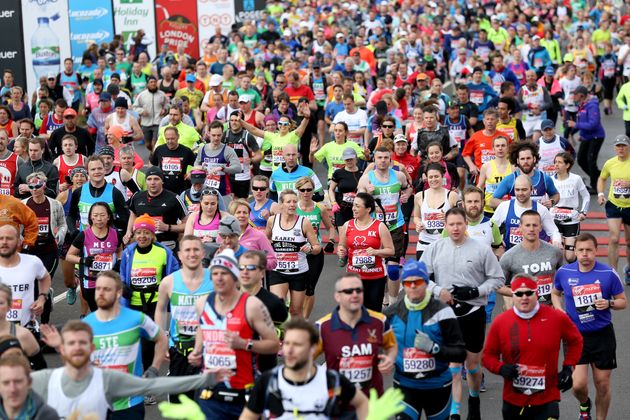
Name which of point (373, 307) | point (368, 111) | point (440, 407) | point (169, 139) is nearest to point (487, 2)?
point (368, 111)

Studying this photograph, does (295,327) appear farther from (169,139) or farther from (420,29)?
(420,29)

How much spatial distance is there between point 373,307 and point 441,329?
3.52 m

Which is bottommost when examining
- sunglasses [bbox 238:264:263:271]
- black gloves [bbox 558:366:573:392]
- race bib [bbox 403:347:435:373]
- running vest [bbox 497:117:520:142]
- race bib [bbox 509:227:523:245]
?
black gloves [bbox 558:366:573:392]

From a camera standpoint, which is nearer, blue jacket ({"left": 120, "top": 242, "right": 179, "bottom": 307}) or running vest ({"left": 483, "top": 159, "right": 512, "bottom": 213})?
blue jacket ({"left": 120, "top": 242, "right": 179, "bottom": 307})

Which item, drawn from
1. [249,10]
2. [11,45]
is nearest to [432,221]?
[11,45]

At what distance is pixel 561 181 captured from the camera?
1401 centimetres

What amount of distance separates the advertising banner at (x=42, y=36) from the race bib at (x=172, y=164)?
13688 millimetres

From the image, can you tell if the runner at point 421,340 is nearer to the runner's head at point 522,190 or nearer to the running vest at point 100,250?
the runner's head at point 522,190

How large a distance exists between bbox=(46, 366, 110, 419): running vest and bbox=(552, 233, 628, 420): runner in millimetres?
4079

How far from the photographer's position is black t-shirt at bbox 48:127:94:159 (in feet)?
58.2

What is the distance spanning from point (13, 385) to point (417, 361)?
293 centimetres

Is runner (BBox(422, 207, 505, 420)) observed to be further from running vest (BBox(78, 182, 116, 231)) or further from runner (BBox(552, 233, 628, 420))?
running vest (BBox(78, 182, 116, 231))

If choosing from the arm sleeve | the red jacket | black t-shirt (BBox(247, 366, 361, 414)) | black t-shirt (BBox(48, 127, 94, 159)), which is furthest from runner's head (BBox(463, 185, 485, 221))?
black t-shirt (BBox(48, 127, 94, 159))

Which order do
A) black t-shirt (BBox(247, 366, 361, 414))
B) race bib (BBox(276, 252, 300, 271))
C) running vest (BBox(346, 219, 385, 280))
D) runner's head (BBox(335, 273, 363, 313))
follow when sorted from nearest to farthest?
black t-shirt (BBox(247, 366, 361, 414)) < runner's head (BBox(335, 273, 363, 313)) < running vest (BBox(346, 219, 385, 280)) < race bib (BBox(276, 252, 300, 271))
